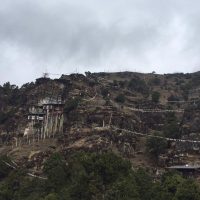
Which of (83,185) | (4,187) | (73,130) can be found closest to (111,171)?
(83,185)

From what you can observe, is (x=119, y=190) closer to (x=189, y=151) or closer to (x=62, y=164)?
(x=62, y=164)

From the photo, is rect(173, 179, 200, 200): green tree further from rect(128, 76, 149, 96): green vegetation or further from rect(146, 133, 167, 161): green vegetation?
rect(128, 76, 149, 96): green vegetation

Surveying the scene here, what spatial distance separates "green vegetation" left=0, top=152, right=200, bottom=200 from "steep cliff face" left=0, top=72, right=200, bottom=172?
23579 millimetres

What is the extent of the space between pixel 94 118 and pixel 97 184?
4965cm

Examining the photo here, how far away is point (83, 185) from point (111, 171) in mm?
6641

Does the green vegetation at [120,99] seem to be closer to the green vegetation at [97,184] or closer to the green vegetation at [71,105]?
the green vegetation at [71,105]

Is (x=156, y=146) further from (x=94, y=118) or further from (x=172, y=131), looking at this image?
(x=94, y=118)

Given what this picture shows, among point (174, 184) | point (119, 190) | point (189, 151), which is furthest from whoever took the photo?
point (189, 151)

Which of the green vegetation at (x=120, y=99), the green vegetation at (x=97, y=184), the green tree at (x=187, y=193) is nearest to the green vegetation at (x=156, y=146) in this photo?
the green vegetation at (x=97, y=184)

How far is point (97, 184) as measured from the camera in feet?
258

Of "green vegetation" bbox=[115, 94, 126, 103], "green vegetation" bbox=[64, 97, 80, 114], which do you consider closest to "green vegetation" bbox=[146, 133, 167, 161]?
"green vegetation" bbox=[64, 97, 80, 114]

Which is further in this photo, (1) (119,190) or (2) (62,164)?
(2) (62,164)

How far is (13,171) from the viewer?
104562mm

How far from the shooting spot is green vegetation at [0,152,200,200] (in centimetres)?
7512
